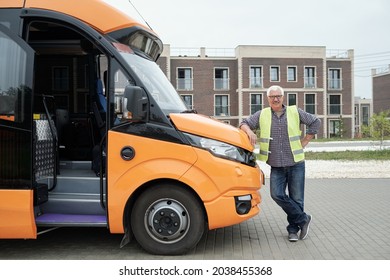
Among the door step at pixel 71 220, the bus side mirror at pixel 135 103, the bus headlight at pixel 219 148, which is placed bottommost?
the door step at pixel 71 220

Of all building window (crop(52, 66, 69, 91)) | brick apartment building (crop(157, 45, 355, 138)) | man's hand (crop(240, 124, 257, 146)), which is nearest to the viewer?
man's hand (crop(240, 124, 257, 146))

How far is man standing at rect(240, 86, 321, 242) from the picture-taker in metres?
5.49

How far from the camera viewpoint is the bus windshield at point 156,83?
4820 millimetres

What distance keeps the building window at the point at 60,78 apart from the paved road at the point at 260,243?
2.27 m

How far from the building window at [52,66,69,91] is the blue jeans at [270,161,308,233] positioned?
142 inches

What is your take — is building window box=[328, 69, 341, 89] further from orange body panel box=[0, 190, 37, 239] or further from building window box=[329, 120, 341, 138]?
orange body panel box=[0, 190, 37, 239]

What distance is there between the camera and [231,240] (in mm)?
5621

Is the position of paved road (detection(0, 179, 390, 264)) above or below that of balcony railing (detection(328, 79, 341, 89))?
below

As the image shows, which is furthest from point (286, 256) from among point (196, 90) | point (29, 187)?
point (196, 90)

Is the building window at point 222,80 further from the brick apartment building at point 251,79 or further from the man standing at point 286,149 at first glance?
the man standing at point 286,149

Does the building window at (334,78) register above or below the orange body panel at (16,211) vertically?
above

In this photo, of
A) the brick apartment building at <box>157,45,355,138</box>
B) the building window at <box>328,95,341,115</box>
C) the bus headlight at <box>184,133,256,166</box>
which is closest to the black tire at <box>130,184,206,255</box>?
the bus headlight at <box>184,133,256,166</box>

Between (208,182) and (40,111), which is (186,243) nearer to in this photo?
(208,182)

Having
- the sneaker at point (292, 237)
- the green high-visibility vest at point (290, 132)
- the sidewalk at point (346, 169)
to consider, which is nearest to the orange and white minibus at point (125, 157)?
the green high-visibility vest at point (290, 132)
